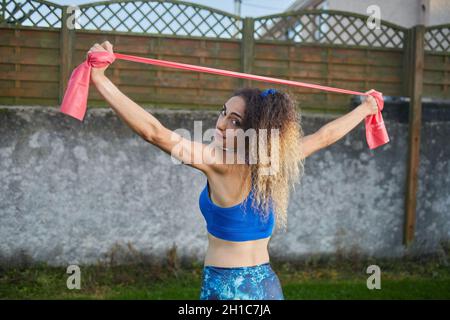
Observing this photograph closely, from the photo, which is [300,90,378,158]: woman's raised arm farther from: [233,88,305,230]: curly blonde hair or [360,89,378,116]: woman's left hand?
[233,88,305,230]: curly blonde hair

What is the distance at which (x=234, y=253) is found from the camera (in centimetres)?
235

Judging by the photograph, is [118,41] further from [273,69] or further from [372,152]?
[372,152]

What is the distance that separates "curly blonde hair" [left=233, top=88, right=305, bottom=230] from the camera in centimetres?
231

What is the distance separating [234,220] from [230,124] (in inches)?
16.1

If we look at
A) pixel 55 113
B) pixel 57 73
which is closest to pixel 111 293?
pixel 55 113

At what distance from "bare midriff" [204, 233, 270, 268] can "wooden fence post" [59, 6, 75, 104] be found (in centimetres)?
332

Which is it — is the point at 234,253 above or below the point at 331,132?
below

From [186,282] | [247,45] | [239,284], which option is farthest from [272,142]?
[247,45]

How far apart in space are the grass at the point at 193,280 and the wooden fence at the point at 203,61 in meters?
0.62

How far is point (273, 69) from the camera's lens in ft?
18.5

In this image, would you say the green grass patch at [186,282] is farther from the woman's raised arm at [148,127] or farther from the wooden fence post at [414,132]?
the woman's raised arm at [148,127]

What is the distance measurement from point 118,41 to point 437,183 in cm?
364

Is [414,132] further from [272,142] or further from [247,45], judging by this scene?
[272,142]

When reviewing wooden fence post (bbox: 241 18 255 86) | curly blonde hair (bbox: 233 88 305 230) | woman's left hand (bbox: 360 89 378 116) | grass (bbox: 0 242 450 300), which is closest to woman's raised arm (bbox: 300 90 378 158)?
woman's left hand (bbox: 360 89 378 116)
